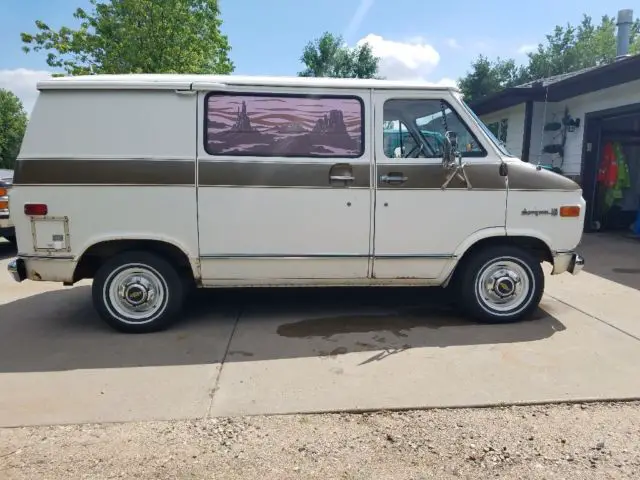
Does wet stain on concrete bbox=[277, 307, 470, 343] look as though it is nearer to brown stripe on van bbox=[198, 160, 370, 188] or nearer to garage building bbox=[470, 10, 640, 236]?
brown stripe on van bbox=[198, 160, 370, 188]

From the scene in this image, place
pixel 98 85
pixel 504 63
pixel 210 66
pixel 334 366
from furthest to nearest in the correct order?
pixel 504 63 → pixel 210 66 → pixel 98 85 → pixel 334 366

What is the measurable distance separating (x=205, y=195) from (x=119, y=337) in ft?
5.09

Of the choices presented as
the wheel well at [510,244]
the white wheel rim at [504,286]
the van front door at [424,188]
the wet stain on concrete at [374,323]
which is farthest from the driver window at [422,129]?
the wet stain on concrete at [374,323]

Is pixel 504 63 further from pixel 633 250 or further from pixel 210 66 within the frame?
pixel 633 250

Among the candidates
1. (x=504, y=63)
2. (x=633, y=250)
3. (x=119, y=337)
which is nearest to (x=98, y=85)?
(x=119, y=337)

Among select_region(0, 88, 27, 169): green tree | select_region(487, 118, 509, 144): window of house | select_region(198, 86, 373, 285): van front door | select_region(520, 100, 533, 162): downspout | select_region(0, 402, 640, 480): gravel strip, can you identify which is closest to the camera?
select_region(0, 402, 640, 480): gravel strip

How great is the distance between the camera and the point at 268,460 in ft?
8.51

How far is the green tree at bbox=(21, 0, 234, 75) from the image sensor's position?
1541cm

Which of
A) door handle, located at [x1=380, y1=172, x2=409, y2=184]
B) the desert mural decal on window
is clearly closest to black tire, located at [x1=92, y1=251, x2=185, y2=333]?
the desert mural decal on window

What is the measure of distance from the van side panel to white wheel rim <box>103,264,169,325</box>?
361 mm

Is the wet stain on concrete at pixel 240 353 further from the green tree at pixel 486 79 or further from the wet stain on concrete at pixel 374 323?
the green tree at pixel 486 79

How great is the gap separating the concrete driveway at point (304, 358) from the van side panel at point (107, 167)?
100 centimetres

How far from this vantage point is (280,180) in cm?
430

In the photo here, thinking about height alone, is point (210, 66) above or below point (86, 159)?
above
